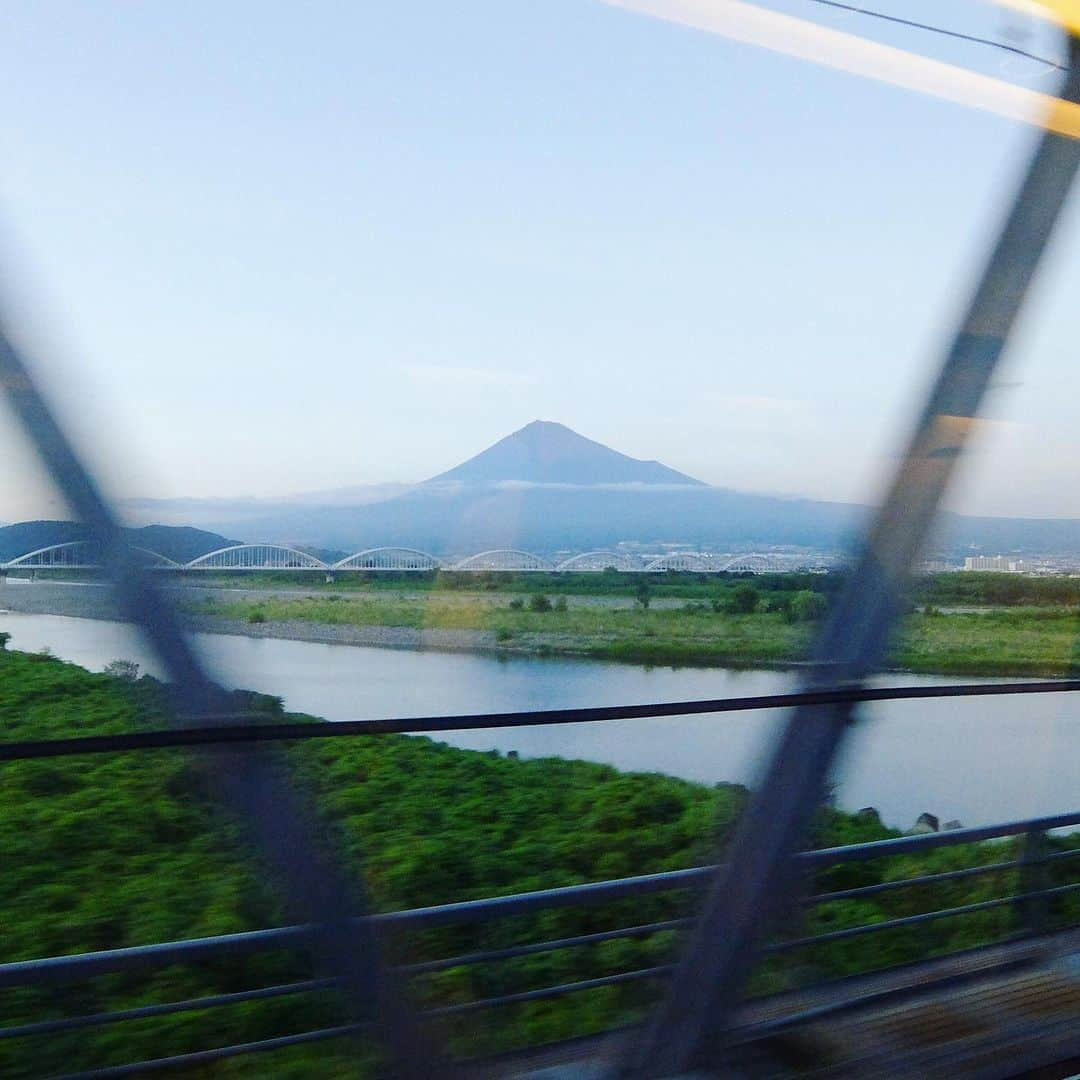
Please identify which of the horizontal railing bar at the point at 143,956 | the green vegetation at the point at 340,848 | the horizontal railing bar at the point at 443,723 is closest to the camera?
the horizontal railing bar at the point at 443,723

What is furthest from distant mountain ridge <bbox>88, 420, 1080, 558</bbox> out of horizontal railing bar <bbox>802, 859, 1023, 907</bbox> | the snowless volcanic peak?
horizontal railing bar <bbox>802, 859, 1023, 907</bbox>

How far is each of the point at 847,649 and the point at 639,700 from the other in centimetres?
48

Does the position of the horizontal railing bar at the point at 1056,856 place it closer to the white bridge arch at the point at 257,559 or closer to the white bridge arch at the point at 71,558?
the white bridge arch at the point at 257,559

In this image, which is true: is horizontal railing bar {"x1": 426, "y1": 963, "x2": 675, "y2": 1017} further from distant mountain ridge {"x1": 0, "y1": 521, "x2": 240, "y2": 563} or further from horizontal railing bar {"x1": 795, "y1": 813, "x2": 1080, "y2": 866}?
distant mountain ridge {"x1": 0, "y1": 521, "x2": 240, "y2": 563}

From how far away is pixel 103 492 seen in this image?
1.80 meters

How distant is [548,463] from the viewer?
8.43ft

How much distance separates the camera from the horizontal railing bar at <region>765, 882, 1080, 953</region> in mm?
2738

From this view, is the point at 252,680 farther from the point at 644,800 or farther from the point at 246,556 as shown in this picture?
the point at 644,800

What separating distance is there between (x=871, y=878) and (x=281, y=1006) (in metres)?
1.63

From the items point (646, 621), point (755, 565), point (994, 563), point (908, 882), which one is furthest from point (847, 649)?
point (908, 882)

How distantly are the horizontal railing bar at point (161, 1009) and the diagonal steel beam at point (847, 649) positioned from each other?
0.79 meters

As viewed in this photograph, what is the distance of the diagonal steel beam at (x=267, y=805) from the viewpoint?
1.76 metres

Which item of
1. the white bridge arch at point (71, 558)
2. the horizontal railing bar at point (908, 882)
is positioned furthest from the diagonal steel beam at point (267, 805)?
the horizontal railing bar at point (908, 882)

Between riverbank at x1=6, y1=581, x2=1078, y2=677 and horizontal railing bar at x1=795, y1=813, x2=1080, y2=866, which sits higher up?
riverbank at x1=6, y1=581, x2=1078, y2=677
